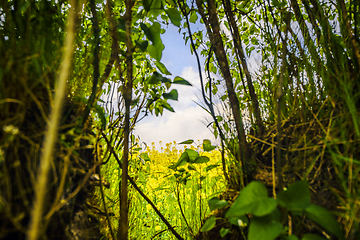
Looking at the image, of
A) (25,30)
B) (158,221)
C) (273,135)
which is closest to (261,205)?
(273,135)

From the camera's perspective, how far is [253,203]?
0.57 meters

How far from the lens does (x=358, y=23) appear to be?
33.1 inches

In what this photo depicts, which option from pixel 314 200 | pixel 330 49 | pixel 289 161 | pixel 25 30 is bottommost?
pixel 314 200

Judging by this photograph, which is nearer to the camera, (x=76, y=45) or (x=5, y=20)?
(x=5, y=20)

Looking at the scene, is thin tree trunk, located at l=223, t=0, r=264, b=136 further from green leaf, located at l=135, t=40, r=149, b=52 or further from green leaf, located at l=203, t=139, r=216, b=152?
green leaf, located at l=135, t=40, r=149, b=52

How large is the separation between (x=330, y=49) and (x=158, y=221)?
209 cm

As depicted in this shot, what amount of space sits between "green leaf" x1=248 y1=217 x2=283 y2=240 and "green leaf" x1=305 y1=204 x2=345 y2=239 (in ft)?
0.30

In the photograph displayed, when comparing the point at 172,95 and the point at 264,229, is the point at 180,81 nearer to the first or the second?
the point at 172,95

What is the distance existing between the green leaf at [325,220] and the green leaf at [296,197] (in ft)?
0.06

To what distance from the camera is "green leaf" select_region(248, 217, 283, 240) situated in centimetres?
55

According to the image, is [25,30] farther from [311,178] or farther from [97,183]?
[311,178]

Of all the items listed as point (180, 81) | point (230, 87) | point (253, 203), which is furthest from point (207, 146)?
point (253, 203)

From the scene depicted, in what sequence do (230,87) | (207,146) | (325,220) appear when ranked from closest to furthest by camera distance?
(325,220) < (230,87) < (207,146)

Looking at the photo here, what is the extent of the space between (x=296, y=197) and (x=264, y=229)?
131 millimetres
